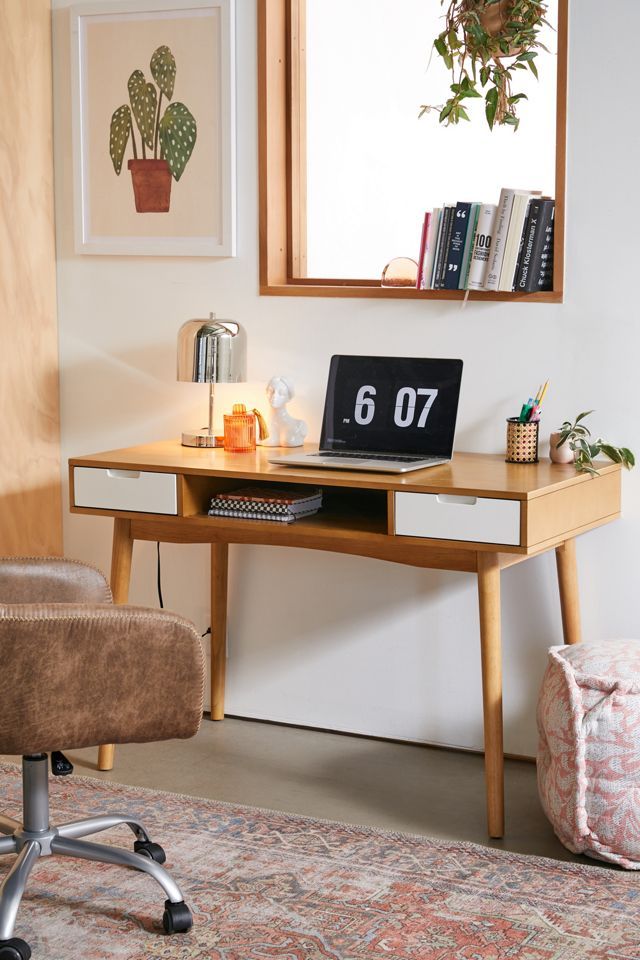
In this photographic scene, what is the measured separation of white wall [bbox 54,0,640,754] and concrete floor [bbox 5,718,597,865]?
12 centimetres

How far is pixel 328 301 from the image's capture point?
11.3 ft

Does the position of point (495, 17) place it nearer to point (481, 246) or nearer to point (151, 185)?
point (481, 246)

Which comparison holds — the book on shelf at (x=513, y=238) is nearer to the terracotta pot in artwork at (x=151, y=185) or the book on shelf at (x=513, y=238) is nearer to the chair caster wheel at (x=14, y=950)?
the terracotta pot in artwork at (x=151, y=185)

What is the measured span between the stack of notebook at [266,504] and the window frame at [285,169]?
2.10 ft

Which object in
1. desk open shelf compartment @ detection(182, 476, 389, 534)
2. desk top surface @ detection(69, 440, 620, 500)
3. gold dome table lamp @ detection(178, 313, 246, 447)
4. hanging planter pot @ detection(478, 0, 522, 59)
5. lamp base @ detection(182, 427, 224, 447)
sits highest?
hanging planter pot @ detection(478, 0, 522, 59)

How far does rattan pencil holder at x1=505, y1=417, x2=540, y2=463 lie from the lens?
307cm

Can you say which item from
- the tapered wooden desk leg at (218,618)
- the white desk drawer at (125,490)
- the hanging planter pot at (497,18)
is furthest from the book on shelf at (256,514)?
the hanging planter pot at (497,18)

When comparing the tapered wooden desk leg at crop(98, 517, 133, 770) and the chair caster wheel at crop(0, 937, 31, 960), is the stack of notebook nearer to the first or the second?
the tapered wooden desk leg at crop(98, 517, 133, 770)

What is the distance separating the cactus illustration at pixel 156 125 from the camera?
11.7ft

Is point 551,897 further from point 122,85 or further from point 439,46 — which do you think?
point 122,85

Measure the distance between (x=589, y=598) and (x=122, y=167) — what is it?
180 centimetres

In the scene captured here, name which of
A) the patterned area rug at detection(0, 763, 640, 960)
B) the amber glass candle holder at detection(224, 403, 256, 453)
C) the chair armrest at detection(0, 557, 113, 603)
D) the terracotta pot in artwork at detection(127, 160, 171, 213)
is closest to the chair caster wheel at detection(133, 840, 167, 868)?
the patterned area rug at detection(0, 763, 640, 960)

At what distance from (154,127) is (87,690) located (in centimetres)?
196

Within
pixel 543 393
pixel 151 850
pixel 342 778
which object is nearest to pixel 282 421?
pixel 543 393
